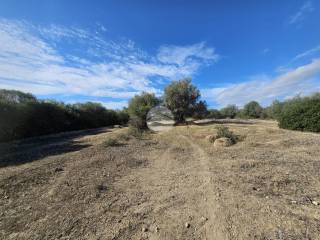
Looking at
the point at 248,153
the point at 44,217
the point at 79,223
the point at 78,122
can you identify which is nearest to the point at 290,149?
the point at 248,153

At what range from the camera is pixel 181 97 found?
60.7 ft

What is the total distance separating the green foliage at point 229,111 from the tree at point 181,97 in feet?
97.5

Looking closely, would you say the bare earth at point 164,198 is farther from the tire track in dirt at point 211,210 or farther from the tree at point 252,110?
the tree at point 252,110

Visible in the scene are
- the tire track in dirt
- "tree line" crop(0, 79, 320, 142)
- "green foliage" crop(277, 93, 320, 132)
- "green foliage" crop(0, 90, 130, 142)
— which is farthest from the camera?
"green foliage" crop(0, 90, 130, 142)

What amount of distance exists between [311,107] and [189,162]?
9.38m

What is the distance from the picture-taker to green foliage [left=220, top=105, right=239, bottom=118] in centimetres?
4584

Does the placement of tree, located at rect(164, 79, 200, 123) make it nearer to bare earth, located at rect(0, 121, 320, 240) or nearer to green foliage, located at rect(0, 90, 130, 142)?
green foliage, located at rect(0, 90, 130, 142)

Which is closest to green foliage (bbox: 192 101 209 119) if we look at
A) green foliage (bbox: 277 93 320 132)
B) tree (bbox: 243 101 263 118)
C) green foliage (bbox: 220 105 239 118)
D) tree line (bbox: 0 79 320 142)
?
tree line (bbox: 0 79 320 142)

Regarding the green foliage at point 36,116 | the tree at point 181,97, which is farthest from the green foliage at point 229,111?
the green foliage at point 36,116

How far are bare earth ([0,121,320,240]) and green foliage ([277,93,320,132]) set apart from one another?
5774 mm

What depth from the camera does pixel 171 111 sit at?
1914 cm

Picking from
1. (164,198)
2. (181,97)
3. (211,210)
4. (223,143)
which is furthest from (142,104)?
(211,210)

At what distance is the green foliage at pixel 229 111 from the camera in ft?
150

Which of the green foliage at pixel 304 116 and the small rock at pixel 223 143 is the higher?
the green foliage at pixel 304 116
